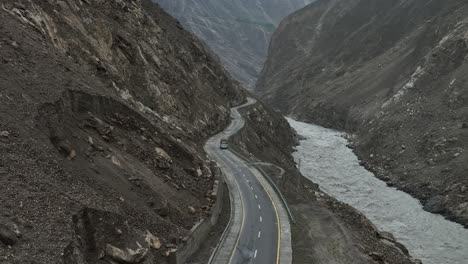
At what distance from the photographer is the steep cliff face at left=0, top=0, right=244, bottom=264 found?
1666 cm

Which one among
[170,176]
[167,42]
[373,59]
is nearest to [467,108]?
[167,42]

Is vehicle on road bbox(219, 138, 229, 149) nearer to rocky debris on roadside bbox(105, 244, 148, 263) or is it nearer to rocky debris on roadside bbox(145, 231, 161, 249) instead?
rocky debris on roadside bbox(145, 231, 161, 249)

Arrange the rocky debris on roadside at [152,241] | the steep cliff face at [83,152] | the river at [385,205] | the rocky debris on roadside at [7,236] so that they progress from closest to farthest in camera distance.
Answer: the rocky debris on roadside at [7,236]
the steep cliff face at [83,152]
the rocky debris on roadside at [152,241]
the river at [385,205]

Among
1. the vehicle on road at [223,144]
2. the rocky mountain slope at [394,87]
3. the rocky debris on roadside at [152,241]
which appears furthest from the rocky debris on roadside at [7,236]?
the rocky mountain slope at [394,87]

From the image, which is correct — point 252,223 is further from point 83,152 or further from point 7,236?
point 7,236

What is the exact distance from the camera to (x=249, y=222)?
111 ft

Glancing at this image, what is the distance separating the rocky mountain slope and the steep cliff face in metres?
32.1

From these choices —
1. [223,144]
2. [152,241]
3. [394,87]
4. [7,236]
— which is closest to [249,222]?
[152,241]

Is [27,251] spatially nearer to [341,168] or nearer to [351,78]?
[341,168]

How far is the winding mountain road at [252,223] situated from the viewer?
92.2 feet

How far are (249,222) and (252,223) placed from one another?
0.82ft

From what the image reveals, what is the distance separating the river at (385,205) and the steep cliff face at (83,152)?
64.2 feet

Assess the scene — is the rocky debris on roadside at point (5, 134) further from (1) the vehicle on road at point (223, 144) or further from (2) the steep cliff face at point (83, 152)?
(1) the vehicle on road at point (223, 144)

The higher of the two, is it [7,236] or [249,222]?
[249,222]
